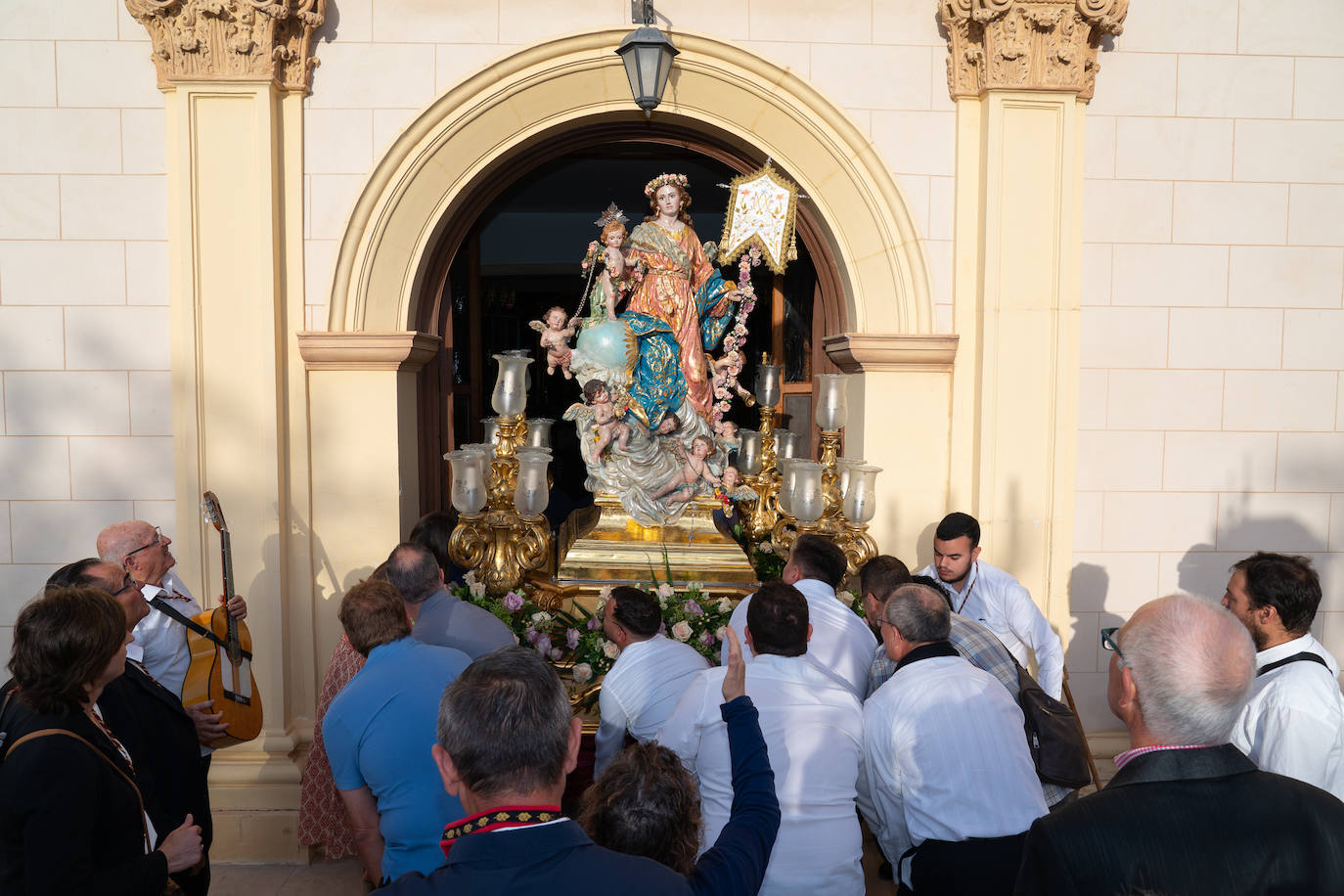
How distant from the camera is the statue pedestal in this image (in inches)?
202

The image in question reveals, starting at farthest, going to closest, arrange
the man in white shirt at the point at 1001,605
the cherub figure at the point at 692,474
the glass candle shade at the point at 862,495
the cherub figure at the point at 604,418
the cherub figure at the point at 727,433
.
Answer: the cherub figure at the point at 727,433 → the cherub figure at the point at 692,474 → the cherub figure at the point at 604,418 → the glass candle shade at the point at 862,495 → the man in white shirt at the point at 1001,605

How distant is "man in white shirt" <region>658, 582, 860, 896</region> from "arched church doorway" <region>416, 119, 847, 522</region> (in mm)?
3381

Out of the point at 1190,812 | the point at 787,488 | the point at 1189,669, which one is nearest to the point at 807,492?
the point at 787,488

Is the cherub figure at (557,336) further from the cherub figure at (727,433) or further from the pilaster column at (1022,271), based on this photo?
the pilaster column at (1022,271)

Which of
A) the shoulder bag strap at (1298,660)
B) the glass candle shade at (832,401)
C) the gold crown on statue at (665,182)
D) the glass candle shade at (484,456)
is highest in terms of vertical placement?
the gold crown on statue at (665,182)

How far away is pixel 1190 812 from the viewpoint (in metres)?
1.63

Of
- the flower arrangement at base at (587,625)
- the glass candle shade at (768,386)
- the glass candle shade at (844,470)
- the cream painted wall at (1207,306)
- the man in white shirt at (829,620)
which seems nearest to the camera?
the man in white shirt at (829,620)

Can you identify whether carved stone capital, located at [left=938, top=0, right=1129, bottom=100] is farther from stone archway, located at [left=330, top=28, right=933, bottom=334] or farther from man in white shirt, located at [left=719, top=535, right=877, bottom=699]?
man in white shirt, located at [left=719, top=535, right=877, bottom=699]

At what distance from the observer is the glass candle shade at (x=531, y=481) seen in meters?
4.98

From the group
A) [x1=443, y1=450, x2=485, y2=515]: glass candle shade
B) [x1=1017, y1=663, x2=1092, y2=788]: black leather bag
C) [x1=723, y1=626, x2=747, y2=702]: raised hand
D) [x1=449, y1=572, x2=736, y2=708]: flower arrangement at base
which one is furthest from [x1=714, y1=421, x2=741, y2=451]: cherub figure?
[x1=723, y1=626, x2=747, y2=702]: raised hand

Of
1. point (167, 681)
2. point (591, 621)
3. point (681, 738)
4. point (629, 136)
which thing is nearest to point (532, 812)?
point (681, 738)

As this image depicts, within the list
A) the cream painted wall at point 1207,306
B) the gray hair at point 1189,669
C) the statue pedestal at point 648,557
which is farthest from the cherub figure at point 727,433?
the gray hair at point 1189,669

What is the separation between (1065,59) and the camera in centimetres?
485

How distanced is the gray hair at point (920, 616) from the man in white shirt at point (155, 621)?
2.33m
